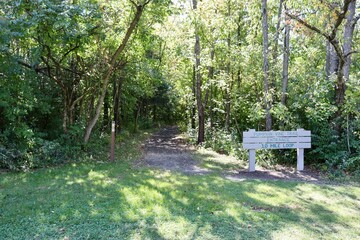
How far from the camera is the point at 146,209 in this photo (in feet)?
14.1

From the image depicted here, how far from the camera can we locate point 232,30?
11359mm

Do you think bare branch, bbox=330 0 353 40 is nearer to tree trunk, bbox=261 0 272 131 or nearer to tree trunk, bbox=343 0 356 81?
tree trunk, bbox=343 0 356 81

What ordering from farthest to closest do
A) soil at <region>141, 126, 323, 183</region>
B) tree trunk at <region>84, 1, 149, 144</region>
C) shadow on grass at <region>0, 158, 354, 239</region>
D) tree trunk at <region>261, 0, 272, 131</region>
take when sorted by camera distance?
1. tree trunk at <region>261, 0, 272, 131</region>
2. tree trunk at <region>84, 1, 149, 144</region>
3. soil at <region>141, 126, 323, 183</region>
4. shadow on grass at <region>0, 158, 354, 239</region>

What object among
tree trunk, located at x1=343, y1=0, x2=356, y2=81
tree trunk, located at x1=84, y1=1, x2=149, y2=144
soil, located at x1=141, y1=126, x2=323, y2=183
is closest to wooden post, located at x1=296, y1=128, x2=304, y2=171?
soil, located at x1=141, y1=126, x2=323, y2=183

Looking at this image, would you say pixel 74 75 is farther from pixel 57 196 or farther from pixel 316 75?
pixel 316 75

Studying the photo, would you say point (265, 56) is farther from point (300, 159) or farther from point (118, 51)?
point (118, 51)

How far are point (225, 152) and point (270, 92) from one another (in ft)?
9.46

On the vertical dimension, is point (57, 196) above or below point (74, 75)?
below

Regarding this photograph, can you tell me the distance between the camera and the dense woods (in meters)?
7.09

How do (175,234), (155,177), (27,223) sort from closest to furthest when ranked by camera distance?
(175,234)
(27,223)
(155,177)

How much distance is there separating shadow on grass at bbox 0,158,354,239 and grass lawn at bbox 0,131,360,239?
0.01 m

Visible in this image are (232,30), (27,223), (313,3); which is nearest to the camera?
(27,223)

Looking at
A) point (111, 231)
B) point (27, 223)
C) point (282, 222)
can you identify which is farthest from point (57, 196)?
point (282, 222)

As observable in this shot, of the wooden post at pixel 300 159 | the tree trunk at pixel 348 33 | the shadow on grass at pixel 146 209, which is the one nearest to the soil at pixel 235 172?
the wooden post at pixel 300 159
